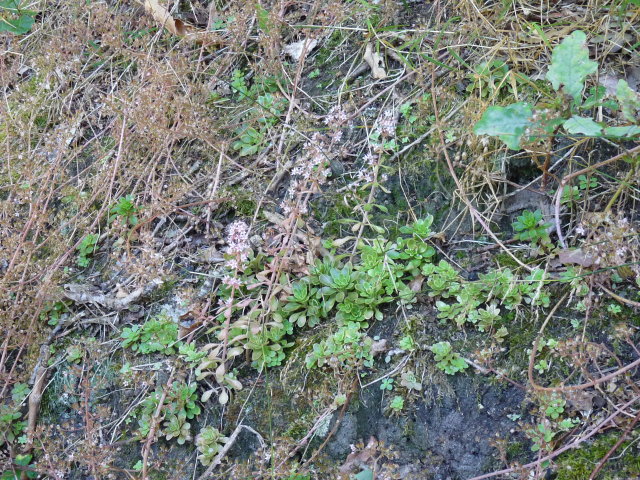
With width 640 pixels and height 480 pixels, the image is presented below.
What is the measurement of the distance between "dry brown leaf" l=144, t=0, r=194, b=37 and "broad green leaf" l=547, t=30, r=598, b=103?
2401 mm

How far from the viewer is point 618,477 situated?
191 centimetres

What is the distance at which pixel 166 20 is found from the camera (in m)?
3.89

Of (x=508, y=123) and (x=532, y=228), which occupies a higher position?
(x=508, y=123)

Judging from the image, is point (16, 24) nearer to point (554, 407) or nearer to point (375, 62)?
point (375, 62)

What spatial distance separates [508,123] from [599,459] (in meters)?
1.14

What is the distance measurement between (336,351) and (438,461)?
54 cm

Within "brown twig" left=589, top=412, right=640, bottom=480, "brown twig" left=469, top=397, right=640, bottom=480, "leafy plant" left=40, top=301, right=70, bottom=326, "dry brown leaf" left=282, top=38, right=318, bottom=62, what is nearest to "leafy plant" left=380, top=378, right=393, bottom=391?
"brown twig" left=469, top=397, right=640, bottom=480

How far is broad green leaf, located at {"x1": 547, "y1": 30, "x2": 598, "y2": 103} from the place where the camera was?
216 centimetres

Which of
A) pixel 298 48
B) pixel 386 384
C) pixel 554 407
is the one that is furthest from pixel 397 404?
pixel 298 48

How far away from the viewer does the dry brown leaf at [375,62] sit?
10.4ft

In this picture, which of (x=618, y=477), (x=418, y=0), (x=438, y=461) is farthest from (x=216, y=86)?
(x=618, y=477)

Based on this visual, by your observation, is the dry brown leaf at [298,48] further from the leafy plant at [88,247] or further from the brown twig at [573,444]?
the brown twig at [573,444]

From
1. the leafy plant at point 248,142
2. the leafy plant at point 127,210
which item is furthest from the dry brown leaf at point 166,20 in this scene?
the leafy plant at point 127,210

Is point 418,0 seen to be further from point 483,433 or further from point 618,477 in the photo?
point 618,477
